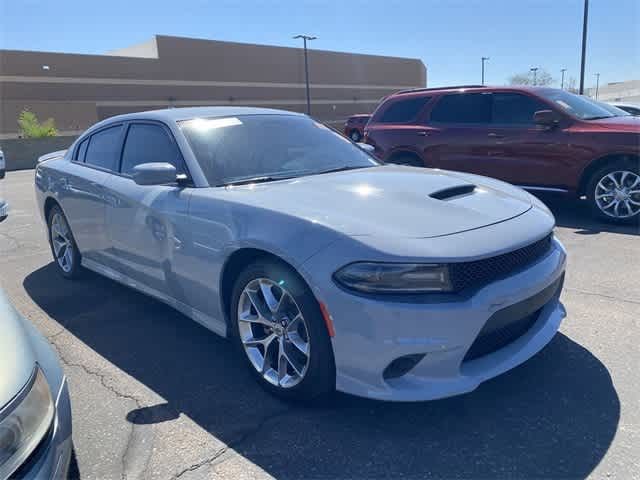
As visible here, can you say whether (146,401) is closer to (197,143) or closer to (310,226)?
(310,226)

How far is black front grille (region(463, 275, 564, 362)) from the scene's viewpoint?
2.31 m

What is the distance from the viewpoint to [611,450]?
7.21 ft

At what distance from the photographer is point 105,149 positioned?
14.2 ft

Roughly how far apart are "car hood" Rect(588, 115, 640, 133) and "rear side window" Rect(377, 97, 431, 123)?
2.42 metres

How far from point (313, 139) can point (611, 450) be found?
9.02 ft

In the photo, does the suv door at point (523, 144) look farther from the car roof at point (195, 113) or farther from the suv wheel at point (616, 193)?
the car roof at point (195, 113)

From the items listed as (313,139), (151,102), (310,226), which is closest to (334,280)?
(310,226)

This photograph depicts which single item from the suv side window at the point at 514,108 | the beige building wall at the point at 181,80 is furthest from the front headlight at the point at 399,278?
the beige building wall at the point at 181,80

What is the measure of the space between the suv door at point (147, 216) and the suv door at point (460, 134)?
4626 mm

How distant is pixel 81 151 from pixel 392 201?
11.3ft

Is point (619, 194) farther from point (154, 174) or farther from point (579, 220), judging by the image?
point (154, 174)

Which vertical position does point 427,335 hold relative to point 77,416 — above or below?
above

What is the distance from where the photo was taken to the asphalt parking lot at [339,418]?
86.5 inches

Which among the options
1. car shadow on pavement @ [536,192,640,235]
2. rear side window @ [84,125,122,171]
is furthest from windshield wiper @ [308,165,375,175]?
car shadow on pavement @ [536,192,640,235]
